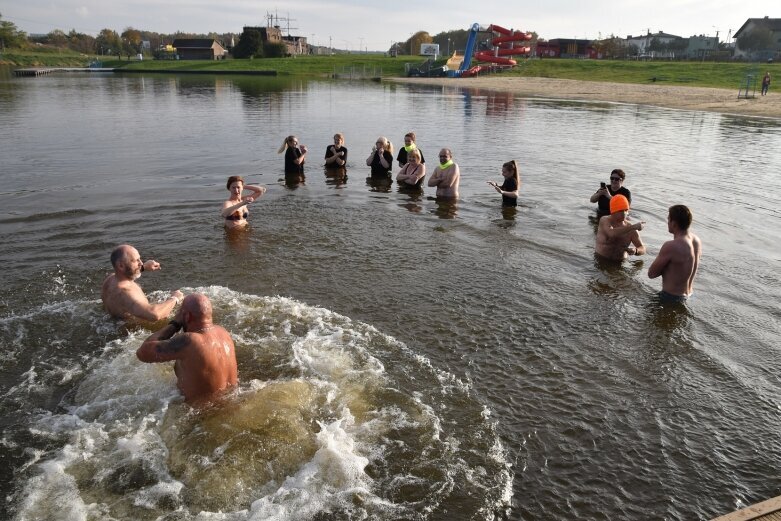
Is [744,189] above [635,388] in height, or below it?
above

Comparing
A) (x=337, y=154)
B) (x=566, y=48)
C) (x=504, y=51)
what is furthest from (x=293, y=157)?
(x=566, y=48)

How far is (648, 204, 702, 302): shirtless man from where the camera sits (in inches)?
306

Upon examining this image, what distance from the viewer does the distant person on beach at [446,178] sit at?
13898 millimetres

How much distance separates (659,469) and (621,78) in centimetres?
6657

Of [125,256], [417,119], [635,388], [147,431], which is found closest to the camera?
[147,431]

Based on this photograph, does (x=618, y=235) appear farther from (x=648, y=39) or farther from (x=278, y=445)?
(x=648, y=39)

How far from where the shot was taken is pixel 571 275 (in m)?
9.26

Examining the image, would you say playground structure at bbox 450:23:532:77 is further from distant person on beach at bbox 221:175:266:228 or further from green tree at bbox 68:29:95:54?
green tree at bbox 68:29:95:54

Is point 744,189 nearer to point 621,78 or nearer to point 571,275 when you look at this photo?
point 571,275

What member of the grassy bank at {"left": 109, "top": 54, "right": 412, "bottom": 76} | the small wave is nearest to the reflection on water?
the small wave

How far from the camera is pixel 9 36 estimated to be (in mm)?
99625

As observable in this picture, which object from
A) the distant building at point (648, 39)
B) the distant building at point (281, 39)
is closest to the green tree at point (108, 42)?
the distant building at point (281, 39)

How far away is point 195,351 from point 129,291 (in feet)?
7.37

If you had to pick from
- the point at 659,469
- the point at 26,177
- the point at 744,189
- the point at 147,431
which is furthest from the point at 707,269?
the point at 26,177
